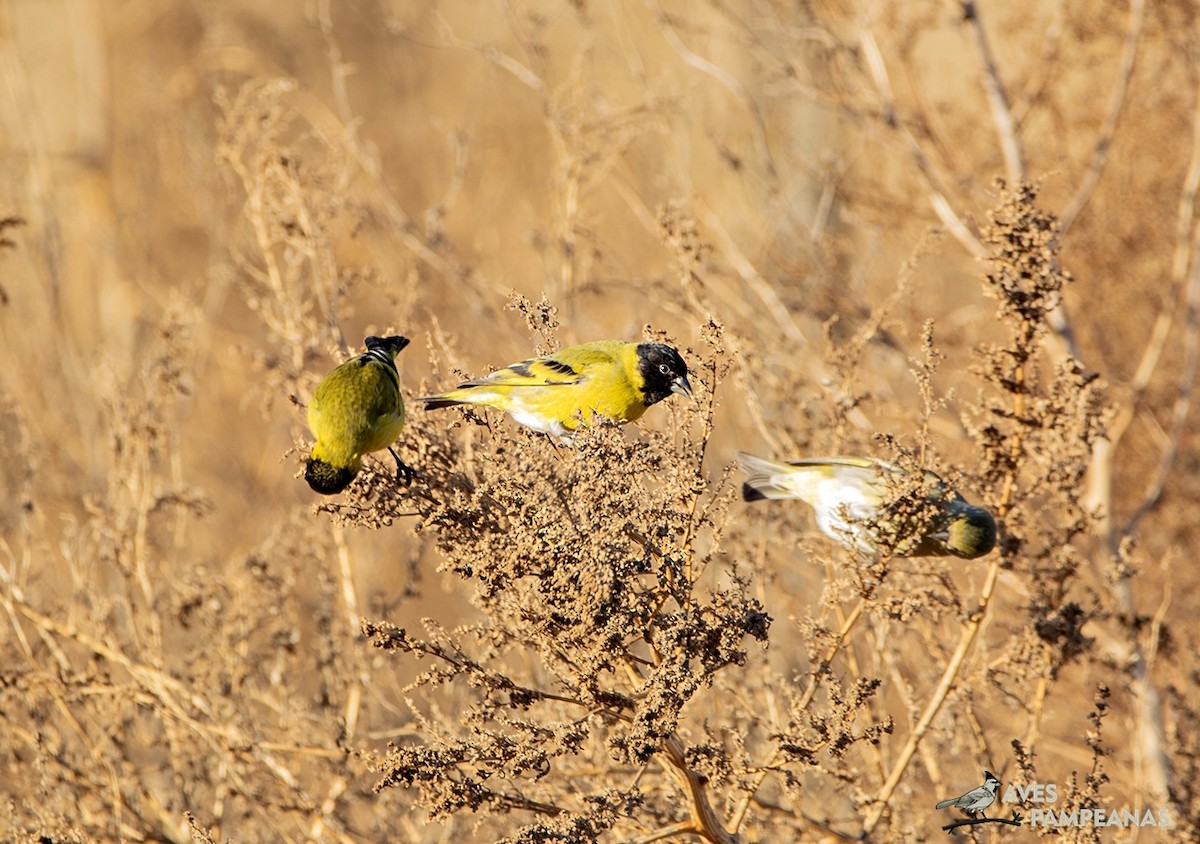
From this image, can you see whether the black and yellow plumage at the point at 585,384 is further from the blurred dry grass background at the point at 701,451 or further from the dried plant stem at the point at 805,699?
the dried plant stem at the point at 805,699

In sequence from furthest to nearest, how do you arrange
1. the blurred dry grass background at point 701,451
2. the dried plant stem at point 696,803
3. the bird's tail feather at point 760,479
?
the bird's tail feather at point 760,479, the blurred dry grass background at point 701,451, the dried plant stem at point 696,803

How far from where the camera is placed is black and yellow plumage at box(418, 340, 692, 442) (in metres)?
4.15

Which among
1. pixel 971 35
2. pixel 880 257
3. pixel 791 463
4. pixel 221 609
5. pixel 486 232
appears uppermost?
pixel 486 232

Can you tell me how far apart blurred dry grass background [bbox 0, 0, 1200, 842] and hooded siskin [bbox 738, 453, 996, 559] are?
100mm

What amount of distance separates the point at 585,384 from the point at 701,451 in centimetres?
137

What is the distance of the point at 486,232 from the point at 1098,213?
4.90 m

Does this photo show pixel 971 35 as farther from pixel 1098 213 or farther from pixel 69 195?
pixel 69 195

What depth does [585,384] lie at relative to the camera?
439 centimetres

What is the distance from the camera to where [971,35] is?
5.74 m

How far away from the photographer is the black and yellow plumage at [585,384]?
4152mm

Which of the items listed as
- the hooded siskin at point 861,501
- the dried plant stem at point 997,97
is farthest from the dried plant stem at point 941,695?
the dried plant stem at point 997,97

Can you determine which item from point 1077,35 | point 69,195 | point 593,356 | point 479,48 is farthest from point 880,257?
point 69,195

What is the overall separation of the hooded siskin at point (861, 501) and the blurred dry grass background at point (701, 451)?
100 millimetres

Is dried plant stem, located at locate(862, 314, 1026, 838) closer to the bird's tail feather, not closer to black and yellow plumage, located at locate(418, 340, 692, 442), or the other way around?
the bird's tail feather
